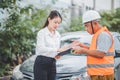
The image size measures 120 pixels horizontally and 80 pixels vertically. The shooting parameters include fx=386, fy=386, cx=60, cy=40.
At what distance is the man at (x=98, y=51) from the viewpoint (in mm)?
5426

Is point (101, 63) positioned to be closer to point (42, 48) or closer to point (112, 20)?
point (42, 48)

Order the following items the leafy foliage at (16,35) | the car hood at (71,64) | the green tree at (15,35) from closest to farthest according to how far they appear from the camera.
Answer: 1. the car hood at (71,64)
2. the green tree at (15,35)
3. the leafy foliage at (16,35)

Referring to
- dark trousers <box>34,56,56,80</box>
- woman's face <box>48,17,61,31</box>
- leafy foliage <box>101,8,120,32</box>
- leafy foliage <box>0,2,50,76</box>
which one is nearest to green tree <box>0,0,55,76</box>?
leafy foliage <box>0,2,50,76</box>

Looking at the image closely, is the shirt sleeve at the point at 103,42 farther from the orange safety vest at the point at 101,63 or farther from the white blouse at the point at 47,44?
the white blouse at the point at 47,44

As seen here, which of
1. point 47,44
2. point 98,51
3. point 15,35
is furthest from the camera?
point 15,35

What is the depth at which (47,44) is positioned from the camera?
20.6 feet

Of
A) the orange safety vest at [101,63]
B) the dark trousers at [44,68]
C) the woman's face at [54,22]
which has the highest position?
the woman's face at [54,22]

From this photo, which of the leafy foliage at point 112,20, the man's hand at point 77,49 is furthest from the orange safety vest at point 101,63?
the leafy foliage at point 112,20

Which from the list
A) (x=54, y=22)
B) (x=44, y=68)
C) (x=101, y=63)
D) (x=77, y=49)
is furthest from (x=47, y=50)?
(x=101, y=63)

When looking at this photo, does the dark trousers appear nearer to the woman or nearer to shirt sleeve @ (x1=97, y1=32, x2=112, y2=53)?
the woman

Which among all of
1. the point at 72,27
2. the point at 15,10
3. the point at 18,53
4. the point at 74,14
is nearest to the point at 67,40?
the point at 15,10

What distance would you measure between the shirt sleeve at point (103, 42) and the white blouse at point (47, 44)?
40.7 inches

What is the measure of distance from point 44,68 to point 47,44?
0.40 meters

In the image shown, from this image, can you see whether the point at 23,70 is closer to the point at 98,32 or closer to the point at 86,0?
the point at 98,32
